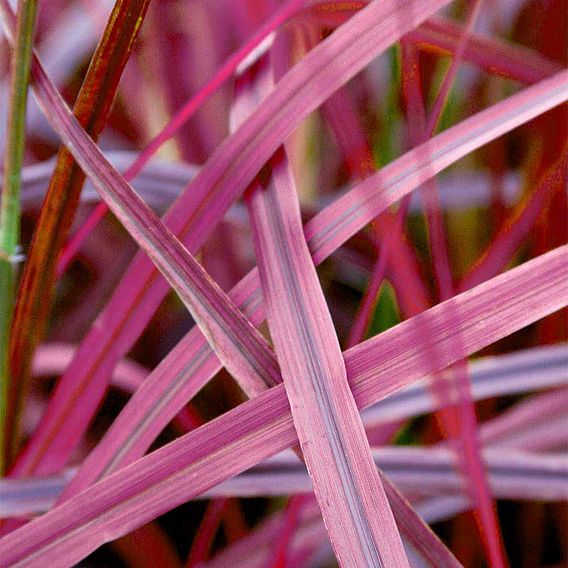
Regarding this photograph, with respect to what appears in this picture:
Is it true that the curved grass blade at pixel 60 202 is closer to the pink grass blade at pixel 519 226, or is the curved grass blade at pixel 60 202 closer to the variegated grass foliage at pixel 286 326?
the variegated grass foliage at pixel 286 326

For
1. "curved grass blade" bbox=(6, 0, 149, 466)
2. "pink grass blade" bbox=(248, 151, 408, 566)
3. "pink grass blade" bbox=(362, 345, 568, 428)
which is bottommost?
"pink grass blade" bbox=(248, 151, 408, 566)

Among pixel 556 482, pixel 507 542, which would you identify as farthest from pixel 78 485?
pixel 507 542

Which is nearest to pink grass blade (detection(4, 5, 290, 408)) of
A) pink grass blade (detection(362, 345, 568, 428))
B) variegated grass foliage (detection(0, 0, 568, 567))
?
variegated grass foliage (detection(0, 0, 568, 567))

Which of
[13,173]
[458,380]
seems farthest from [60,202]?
[458,380]

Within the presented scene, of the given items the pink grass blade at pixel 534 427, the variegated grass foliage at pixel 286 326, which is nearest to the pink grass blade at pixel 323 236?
the variegated grass foliage at pixel 286 326

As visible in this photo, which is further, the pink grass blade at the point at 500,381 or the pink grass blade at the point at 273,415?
the pink grass blade at the point at 500,381

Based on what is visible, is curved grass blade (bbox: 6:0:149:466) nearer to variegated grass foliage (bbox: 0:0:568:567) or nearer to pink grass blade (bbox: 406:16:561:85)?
variegated grass foliage (bbox: 0:0:568:567)
